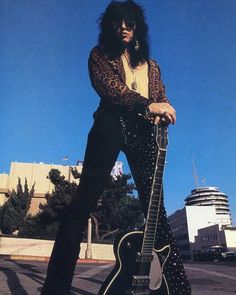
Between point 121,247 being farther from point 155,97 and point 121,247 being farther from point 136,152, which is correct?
point 155,97

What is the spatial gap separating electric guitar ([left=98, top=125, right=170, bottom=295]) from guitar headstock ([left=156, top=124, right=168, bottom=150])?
0.12 m

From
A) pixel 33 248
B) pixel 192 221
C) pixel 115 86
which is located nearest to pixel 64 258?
pixel 115 86

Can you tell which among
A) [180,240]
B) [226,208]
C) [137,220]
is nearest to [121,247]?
[137,220]

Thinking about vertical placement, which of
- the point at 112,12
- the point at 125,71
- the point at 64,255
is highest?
the point at 112,12

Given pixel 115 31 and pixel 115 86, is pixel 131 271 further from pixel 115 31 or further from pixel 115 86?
pixel 115 31

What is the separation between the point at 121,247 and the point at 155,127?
76 centimetres

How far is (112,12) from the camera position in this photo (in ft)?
8.13

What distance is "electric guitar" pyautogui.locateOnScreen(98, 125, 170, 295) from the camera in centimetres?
174

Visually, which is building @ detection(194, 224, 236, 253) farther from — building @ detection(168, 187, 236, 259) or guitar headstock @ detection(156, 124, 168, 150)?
guitar headstock @ detection(156, 124, 168, 150)

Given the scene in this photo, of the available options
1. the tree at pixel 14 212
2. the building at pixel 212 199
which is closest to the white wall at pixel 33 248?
the tree at pixel 14 212

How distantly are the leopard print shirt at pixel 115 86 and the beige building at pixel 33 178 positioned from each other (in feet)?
190

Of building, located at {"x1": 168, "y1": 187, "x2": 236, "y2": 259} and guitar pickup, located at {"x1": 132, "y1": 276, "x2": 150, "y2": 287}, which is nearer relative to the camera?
guitar pickup, located at {"x1": 132, "y1": 276, "x2": 150, "y2": 287}

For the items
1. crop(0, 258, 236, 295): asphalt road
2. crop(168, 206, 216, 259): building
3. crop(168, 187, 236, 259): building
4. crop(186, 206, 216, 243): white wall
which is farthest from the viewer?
crop(186, 206, 216, 243): white wall

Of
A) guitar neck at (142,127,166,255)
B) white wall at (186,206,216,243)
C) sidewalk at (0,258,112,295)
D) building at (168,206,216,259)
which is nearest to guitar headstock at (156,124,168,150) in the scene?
guitar neck at (142,127,166,255)
